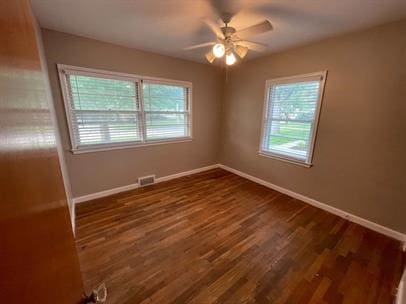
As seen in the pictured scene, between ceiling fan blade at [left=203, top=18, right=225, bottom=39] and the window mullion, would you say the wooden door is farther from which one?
the window mullion

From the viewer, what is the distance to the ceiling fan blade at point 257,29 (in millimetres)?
1609

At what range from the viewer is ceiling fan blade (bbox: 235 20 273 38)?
1.61 meters

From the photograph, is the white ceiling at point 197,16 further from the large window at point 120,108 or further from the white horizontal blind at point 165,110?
the white horizontal blind at point 165,110

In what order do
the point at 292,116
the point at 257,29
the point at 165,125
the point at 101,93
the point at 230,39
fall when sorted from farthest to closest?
1. the point at 165,125
2. the point at 292,116
3. the point at 101,93
4. the point at 230,39
5. the point at 257,29

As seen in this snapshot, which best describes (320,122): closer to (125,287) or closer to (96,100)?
(125,287)

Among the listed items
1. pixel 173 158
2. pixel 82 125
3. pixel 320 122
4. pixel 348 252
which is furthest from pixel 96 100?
pixel 348 252

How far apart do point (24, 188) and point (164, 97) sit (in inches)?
121

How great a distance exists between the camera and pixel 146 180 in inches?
131

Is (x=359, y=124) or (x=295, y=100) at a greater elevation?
(x=295, y=100)

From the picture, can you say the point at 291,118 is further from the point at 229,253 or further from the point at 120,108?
the point at 120,108

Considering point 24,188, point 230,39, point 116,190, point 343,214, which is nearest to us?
point 24,188

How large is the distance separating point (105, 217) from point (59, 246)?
1977mm

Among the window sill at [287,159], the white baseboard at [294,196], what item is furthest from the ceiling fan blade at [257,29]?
the white baseboard at [294,196]

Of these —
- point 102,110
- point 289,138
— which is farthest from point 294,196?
point 102,110
